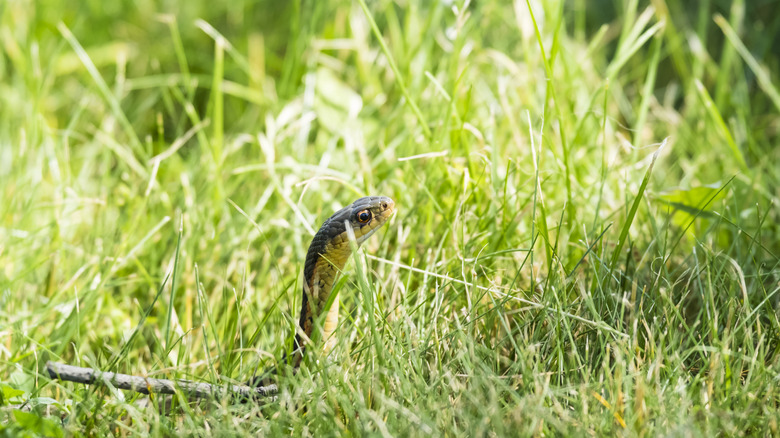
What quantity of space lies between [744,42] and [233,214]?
282 cm

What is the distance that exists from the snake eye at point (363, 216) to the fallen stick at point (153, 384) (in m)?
0.50

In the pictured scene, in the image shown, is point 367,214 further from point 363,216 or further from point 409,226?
point 409,226

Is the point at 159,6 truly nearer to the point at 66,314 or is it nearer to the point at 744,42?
the point at 66,314

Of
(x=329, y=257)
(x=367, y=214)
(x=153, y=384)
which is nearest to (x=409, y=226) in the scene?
(x=367, y=214)

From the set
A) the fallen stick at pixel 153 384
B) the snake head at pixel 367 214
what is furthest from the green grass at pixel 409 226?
the snake head at pixel 367 214

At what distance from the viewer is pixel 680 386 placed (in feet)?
4.32

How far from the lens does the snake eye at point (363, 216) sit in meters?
1.79

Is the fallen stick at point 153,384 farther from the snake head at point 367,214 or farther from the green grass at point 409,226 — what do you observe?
the snake head at point 367,214

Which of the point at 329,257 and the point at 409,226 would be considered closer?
the point at 329,257

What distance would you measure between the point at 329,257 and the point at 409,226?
1.48 feet

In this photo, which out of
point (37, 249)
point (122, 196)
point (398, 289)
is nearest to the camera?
point (398, 289)

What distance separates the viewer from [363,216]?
1.79 metres

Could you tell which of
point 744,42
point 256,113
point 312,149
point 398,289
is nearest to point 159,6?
point 256,113

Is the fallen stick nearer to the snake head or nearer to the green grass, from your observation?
the green grass
